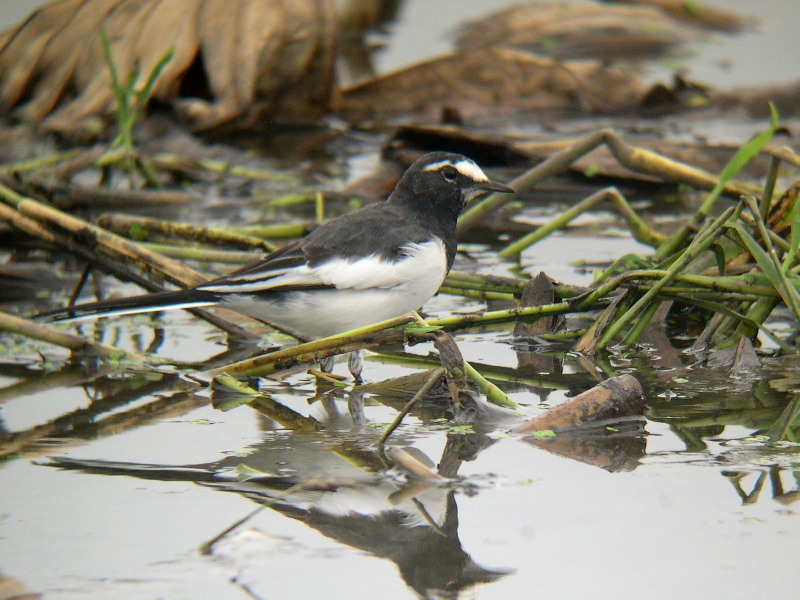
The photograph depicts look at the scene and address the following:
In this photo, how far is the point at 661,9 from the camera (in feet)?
39.5

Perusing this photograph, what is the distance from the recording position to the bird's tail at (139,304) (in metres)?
3.66

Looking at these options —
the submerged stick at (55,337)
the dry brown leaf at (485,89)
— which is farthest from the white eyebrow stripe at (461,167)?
the dry brown leaf at (485,89)

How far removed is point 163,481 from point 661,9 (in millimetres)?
10536

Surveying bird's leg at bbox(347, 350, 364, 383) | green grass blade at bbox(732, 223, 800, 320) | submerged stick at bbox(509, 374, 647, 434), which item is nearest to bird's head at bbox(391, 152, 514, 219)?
bird's leg at bbox(347, 350, 364, 383)

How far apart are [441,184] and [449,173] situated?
74 millimetres

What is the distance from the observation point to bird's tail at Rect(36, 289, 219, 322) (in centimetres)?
366

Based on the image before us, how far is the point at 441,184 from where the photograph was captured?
4359 mm

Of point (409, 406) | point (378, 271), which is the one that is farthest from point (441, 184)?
point (409, 406)

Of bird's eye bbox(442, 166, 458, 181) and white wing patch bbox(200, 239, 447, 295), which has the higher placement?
bird's eye bbox(442, 166, 458, 181)

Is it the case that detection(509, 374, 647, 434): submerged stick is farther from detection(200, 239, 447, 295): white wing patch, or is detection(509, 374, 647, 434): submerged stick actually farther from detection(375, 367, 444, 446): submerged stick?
detection(200, 239, 447, 295): white wing patch

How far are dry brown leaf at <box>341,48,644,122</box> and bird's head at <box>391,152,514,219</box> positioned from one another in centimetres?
392

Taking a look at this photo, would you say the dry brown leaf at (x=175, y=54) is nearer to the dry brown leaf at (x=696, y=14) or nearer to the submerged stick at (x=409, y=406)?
the submerged stick at (x=409, y=406)

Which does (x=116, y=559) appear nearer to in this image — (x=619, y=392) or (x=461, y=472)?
(x=461, y=472)

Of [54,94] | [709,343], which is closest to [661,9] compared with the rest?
[54,94]
